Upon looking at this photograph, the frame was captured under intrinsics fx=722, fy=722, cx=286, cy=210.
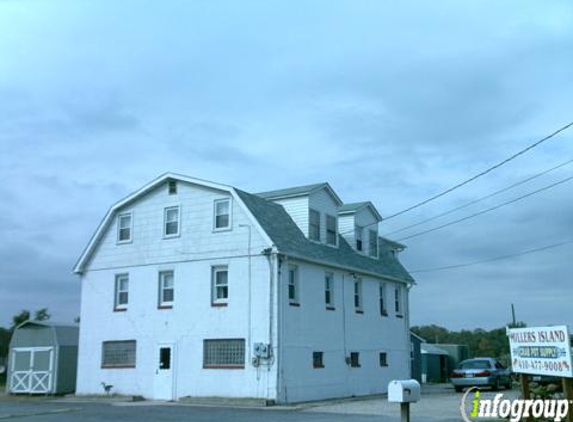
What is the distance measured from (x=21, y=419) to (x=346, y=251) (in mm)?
16399

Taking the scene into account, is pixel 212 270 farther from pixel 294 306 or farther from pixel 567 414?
pixel 567 414

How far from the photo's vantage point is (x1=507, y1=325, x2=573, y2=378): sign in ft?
39.4

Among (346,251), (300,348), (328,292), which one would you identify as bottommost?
(300,348)

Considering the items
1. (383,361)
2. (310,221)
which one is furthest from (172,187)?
(383,361)

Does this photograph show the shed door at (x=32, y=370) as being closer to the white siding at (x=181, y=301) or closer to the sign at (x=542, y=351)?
the white siding at (x=181, y=301)

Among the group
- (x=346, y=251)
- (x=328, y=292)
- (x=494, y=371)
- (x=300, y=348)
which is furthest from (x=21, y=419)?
(x=494, y=371)

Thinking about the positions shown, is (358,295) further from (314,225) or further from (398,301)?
(398,301)

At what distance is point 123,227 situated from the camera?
31.3m

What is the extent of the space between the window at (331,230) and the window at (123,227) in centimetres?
859

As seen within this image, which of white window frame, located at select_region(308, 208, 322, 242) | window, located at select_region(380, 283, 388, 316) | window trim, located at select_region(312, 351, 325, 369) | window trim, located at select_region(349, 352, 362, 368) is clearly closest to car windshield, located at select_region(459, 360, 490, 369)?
window, located at select_region(380, 283, 388, 316)

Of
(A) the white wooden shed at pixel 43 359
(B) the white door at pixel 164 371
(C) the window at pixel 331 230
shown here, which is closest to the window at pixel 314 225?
(C) the window at pixel 331 230

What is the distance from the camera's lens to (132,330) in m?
29.7

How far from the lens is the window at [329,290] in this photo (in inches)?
1180

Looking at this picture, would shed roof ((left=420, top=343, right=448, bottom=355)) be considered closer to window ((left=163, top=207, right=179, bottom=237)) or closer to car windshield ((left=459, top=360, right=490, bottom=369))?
car windshield ((left=459, top=360, right=490, bottom=369))
